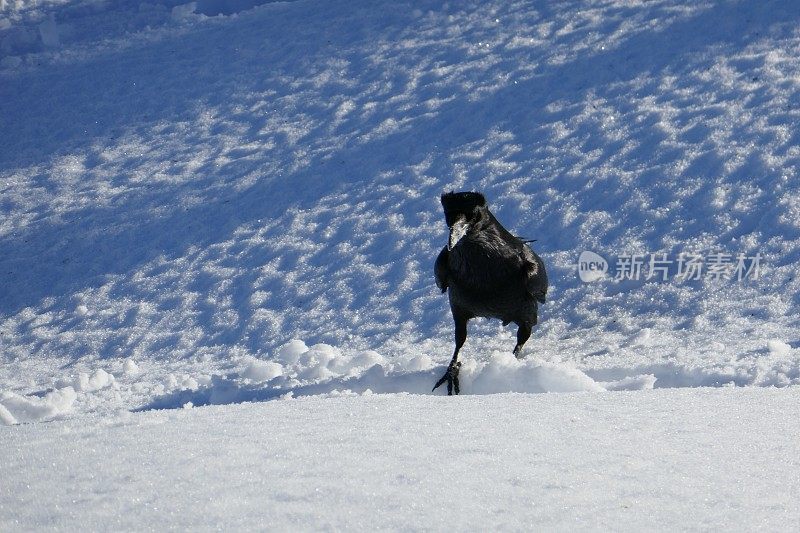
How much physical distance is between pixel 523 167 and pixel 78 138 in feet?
16.6

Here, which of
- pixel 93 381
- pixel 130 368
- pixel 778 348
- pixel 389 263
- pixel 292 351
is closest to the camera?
pixel 778 348

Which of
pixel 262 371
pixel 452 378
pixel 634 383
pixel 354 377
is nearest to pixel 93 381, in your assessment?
pixel 262 371

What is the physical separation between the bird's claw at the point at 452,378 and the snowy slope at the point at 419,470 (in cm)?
136

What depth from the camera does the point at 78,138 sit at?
31.3 ft

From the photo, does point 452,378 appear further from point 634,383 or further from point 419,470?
point 419,470

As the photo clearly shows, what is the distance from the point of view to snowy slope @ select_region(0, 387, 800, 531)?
201 centimetres

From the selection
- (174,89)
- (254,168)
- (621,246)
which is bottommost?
(621,246)

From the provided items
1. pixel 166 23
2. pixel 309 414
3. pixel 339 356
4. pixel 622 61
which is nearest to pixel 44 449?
pixel 309 414

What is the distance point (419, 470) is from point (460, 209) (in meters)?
2.20

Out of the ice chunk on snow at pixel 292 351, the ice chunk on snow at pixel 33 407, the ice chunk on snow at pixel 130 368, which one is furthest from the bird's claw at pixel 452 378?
the ice chunk on snow at pixel 130 368

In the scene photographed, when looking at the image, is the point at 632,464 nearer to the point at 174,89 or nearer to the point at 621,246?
the point at 621,246

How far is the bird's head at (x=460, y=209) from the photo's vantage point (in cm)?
428

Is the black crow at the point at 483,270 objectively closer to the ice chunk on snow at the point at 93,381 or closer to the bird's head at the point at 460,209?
the bird's head at the point at 460,209

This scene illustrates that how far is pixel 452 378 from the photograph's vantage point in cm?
454
